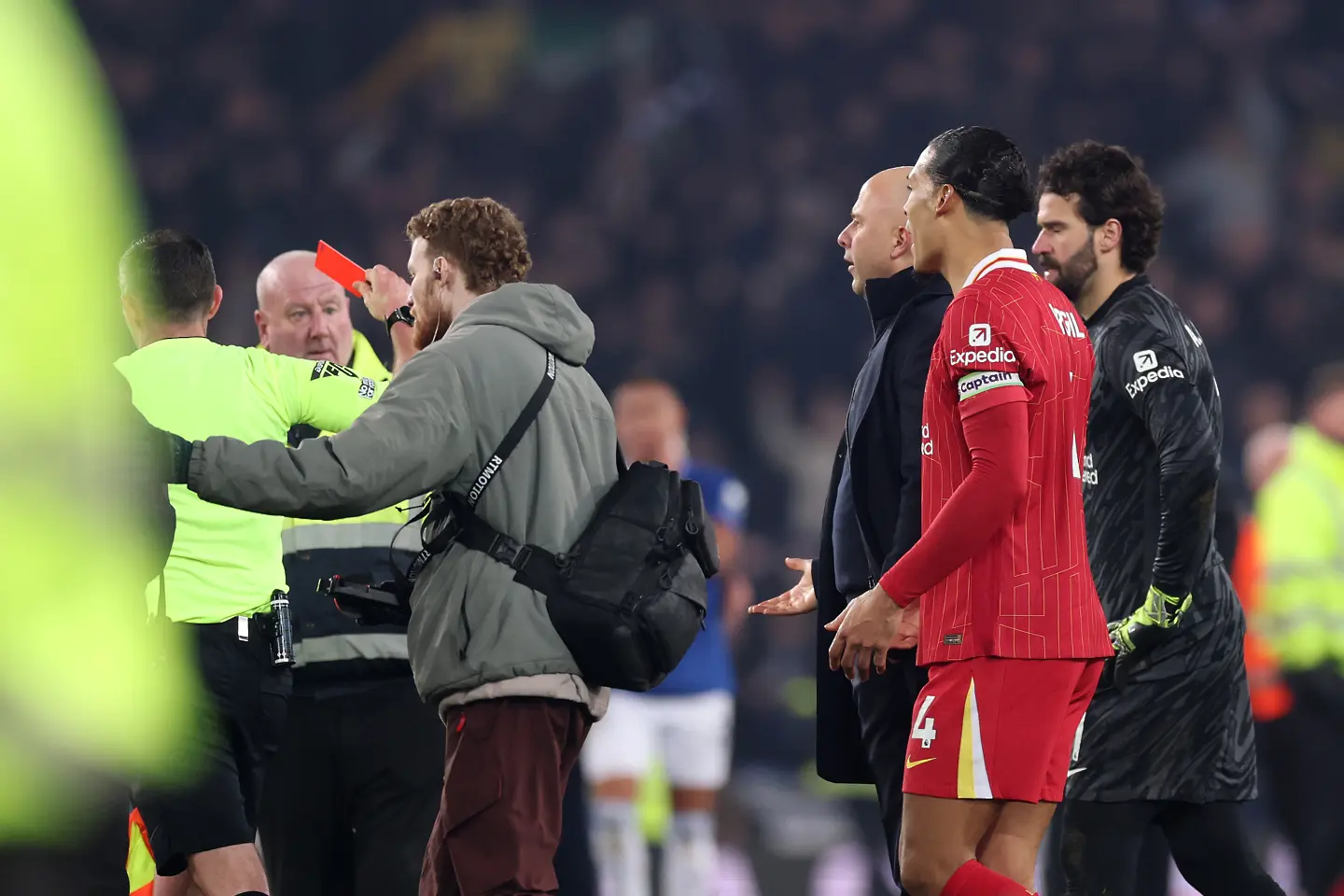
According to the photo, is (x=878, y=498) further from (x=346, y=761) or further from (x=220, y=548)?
(x=346, y=761)

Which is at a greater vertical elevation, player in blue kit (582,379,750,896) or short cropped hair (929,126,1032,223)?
short cropped hair (929,126,1032,223)

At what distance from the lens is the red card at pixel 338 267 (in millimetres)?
4188

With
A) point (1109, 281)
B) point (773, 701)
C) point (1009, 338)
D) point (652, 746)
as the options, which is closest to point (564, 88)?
point (773, 701)

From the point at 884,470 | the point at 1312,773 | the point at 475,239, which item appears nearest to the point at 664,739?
the point at 1312,773

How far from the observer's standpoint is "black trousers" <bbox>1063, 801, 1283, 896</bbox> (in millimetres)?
3875

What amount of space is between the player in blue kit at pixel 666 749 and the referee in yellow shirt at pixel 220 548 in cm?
295

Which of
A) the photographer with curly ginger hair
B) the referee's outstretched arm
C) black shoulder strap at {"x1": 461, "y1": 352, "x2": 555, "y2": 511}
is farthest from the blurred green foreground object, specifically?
black shoulder strap at {"x1": 461, "y1": 352, "x2": 555, "y2": 511}

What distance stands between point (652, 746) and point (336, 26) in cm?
770

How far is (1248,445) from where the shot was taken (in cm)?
990

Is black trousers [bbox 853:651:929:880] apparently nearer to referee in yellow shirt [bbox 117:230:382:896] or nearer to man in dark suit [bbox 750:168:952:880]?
man in dark suit [bbox 750:168:952:880]

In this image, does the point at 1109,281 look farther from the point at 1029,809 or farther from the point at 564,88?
the point at 564,88

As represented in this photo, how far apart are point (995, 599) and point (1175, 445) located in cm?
109

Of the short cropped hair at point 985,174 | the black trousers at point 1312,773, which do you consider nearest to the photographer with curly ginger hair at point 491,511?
the short cropped hair at point 985,174

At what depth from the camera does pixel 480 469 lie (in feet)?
10.5
